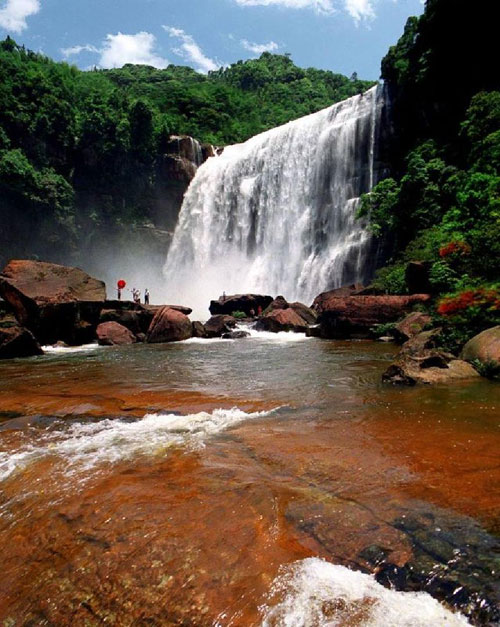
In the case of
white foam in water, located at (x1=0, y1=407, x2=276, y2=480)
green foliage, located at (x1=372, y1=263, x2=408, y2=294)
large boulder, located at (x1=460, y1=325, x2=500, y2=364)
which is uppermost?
green foliage, located at (x1=372, y1=263, x2=408, y2=294)

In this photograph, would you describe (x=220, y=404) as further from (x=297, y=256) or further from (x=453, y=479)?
(x=297, y=256)

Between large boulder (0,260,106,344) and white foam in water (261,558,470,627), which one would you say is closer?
white foam in water (261,558,470,627)

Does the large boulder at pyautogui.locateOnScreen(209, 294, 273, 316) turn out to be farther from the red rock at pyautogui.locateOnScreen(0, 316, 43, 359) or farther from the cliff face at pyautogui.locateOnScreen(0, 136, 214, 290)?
the cliff face at pyautogui.locateOnScreen(0, 136, 214, 290)

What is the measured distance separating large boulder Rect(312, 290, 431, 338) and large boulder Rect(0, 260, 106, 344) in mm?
9151

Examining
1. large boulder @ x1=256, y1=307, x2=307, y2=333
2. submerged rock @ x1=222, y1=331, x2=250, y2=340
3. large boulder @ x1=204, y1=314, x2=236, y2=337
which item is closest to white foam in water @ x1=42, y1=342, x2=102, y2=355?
large boulder @ x1=204, y1=314, x2=236, y2=337

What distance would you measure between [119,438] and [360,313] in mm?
11707

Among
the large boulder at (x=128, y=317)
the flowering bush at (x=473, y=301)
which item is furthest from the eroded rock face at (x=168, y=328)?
the flowering bush at (x=473, y=301)

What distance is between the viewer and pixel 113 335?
53.8 feet

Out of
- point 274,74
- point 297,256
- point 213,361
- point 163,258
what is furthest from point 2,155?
point 274,74

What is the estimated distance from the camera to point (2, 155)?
33.4 meters

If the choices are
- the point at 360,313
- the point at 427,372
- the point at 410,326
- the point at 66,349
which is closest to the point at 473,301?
the point at 427,372

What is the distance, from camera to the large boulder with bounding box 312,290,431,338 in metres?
13.7

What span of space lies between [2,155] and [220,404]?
3649 cm

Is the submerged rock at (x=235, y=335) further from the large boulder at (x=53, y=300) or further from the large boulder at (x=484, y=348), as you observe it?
the large boulder at (x=484, y=348)
